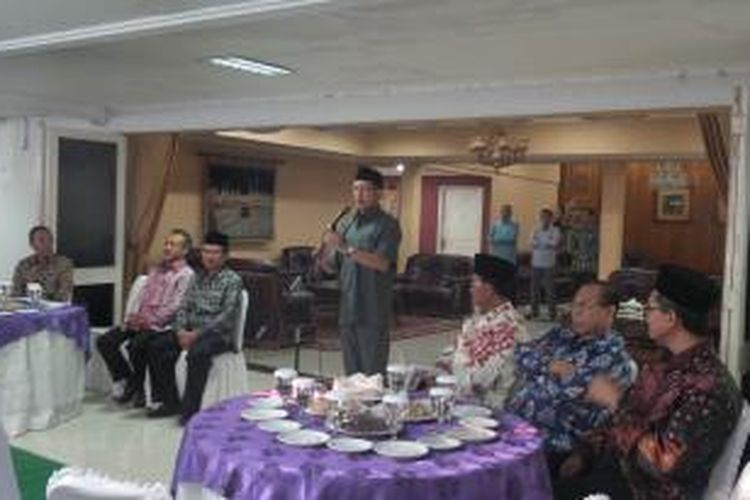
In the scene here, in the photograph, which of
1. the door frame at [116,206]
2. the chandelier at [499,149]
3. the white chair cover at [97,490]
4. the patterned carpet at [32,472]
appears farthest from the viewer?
the chandelier at [499,149]

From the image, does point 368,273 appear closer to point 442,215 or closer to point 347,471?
point 347,471

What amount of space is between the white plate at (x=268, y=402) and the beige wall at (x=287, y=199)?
617 centimetres

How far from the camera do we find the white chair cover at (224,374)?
5074 millimetres

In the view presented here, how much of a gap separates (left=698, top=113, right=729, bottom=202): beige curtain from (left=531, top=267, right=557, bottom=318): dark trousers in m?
5.00

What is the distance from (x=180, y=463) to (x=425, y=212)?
11.3m

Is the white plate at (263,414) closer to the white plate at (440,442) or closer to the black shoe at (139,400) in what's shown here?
the white plate at (440,442)

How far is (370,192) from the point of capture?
14.2 ft

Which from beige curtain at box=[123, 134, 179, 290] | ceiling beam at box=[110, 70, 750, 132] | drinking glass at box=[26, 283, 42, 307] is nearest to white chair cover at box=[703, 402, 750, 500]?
ceiling beam at box=[110, 70, 750, 132]

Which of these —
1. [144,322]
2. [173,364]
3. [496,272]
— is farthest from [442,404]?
[144,322]

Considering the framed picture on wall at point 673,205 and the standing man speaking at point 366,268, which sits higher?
the framed picture on wall at point 673,205

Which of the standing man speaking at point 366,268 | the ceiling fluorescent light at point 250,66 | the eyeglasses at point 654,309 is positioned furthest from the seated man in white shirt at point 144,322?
the eyeglasses at point 654,309

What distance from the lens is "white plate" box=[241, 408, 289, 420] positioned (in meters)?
2.62

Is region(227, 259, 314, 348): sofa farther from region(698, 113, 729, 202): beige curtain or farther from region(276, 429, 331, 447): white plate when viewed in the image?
region(276, 429, 331, 447): white plate

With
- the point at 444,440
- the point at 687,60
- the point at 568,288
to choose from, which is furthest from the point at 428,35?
the point at 568,288
